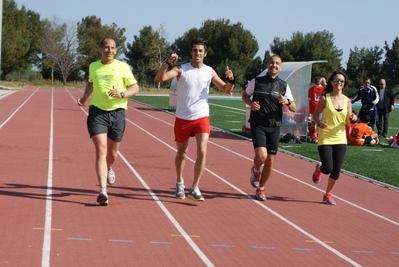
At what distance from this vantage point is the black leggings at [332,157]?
9.34 meters

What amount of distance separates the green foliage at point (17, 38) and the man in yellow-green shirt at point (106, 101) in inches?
2563

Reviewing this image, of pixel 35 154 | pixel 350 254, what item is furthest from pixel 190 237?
pixel 35 154

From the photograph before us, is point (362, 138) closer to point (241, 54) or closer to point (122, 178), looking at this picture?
point (122, 178)

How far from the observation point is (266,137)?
9.28 m

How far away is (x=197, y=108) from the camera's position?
8.90 metres

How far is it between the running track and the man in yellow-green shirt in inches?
23.8

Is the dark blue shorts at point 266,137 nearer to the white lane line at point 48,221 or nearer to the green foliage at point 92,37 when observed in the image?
the white lane line at point 48,221

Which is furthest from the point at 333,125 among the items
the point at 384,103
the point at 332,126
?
the point at 384,103

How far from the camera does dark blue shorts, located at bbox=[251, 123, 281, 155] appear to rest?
9.20m

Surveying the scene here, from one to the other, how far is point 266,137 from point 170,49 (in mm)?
73032

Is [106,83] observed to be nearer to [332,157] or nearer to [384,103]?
[332,157]

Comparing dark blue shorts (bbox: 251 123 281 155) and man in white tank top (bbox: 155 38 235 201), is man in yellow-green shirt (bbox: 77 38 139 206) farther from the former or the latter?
dark blue shorts (bbox: 251 123 281 155)

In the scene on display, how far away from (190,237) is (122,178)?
3.80 m

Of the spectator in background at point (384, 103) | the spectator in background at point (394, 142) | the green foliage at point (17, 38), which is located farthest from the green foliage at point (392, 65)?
the spectator in background at point (394, 142)
